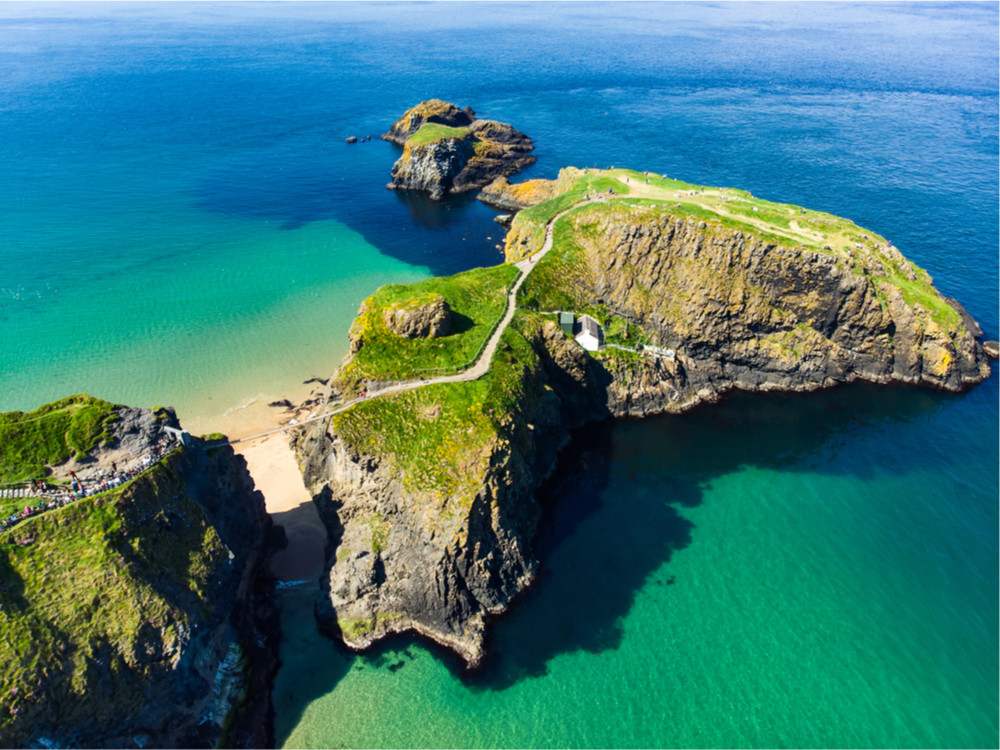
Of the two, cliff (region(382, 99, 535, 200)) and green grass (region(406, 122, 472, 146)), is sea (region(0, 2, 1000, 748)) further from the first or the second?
green grass (region(406, 122, 472, 146))

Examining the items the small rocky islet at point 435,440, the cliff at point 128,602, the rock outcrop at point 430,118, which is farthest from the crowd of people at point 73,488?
the rock outcrop at point 430,118

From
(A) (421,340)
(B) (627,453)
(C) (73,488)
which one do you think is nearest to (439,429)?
(A) (421,340)

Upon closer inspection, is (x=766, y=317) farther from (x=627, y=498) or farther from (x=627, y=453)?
(x=627, y=498)

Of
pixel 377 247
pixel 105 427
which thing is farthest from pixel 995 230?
pixel 105 427

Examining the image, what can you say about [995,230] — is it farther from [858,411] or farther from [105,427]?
[105,427]

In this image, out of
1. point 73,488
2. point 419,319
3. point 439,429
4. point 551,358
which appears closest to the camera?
point 73,488

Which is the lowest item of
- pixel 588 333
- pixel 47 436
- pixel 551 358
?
pixel 551 358
